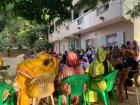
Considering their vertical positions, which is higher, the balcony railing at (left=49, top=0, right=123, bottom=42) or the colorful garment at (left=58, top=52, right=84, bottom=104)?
the balcony railing at (left=49, top=0, right=123, bottom=42)

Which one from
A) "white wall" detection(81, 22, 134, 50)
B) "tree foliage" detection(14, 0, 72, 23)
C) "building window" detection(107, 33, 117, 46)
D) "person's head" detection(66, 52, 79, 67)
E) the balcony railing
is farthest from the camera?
"building window" detection(107, 33, 117, 46)

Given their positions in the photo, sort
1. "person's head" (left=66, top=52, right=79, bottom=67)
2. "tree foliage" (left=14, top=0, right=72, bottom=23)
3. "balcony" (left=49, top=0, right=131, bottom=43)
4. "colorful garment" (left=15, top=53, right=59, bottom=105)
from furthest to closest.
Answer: "balcony" (left=49, top=0, right=131, bottom=43), "tree foliage" (left=14, top=0, right=72, bottom=23), "person's head" (left=66, top=52, right=79, bottom=67), "colorful garment" (left=15, top=53, right=59, bottom=105)

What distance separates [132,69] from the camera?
436 inches

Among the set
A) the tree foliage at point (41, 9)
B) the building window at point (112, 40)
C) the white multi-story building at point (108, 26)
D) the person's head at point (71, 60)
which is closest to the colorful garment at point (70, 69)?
the person's head at point (71, 60)

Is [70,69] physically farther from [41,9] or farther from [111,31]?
[111,31]

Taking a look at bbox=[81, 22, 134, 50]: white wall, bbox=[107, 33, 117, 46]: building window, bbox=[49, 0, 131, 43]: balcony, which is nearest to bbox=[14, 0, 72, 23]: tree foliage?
bbox=[49, 0, 131, 43]: balcony

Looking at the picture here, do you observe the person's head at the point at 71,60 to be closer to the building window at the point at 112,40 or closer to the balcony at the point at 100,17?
the balcony at the point at 100,17

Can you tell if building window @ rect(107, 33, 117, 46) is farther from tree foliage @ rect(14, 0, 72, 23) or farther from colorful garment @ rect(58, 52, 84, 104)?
colorful garment @ rect(58, 52, 84, 104)

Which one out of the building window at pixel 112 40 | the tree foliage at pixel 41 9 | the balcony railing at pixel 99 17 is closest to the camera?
the tree foliage at pixel 41 9

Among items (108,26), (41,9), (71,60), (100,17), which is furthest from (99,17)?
(71,60)

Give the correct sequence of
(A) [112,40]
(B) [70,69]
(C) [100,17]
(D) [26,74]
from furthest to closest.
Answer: (A) [112,40]
(C) [100,17]
(B) [70,69]
(D) [26,74]

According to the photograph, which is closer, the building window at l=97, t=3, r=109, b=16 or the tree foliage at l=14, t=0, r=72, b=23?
the tree foliage at l=14, t=0, r=72, b=23

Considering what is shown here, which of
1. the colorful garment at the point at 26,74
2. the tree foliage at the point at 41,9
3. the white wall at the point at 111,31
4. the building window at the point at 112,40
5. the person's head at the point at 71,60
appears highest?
the tree foliage at the point at 41,9

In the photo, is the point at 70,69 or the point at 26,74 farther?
the point at 70,69
